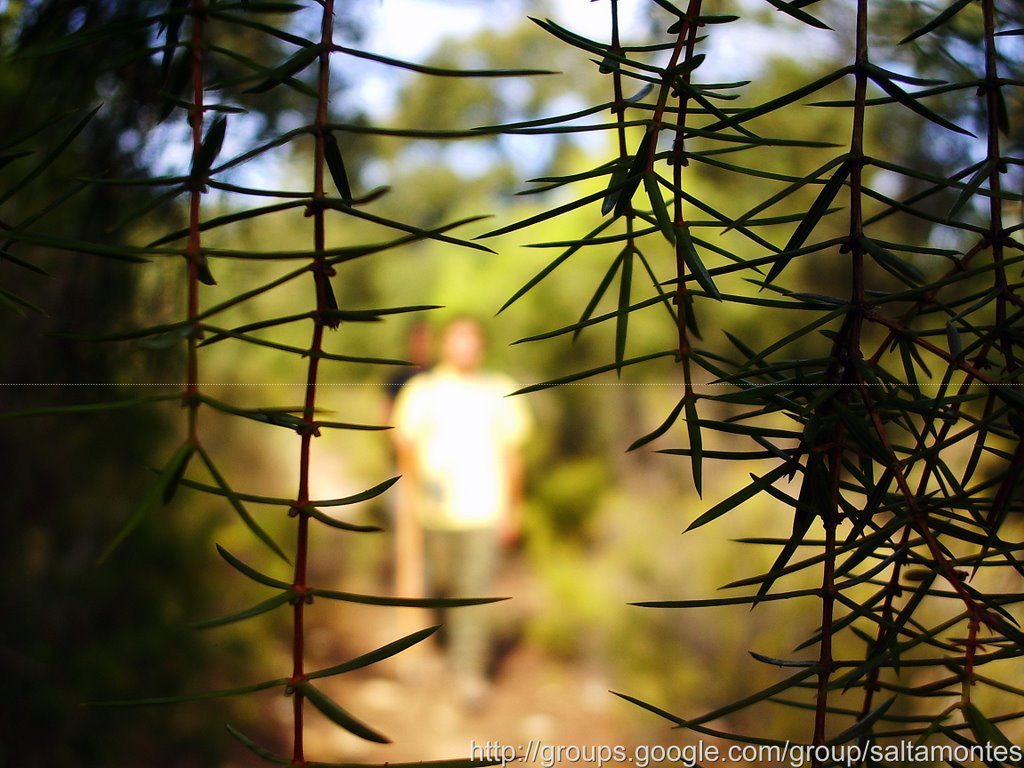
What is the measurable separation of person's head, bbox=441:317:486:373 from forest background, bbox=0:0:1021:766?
0.50ft

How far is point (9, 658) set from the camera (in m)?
0.77

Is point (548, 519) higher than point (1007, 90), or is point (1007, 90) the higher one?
point (548, 519)

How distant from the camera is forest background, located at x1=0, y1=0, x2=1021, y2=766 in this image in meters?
0.12

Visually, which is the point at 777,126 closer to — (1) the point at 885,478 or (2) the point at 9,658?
(2) the point at 9,658

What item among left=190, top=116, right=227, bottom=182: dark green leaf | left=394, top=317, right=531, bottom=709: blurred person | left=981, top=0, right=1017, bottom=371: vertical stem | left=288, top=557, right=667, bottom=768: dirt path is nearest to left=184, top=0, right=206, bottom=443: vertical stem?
left=190, top=116, right=227, bottom=182: dark green leaf

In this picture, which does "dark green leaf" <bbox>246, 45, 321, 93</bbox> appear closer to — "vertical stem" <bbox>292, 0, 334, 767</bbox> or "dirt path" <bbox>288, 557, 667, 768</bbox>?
"vertical stem" <bbox>292, 0, 334, 767</bbox>

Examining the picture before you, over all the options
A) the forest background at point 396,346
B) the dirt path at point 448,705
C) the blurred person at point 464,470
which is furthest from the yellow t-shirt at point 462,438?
the dirt path at point 448,705

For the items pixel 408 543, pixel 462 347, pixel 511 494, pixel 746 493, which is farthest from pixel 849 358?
pixel 408 543

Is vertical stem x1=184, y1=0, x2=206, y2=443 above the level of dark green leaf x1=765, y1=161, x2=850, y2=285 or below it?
below

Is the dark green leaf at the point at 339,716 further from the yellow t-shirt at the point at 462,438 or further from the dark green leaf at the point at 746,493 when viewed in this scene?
the yellow t-shirt at the point at 462,438

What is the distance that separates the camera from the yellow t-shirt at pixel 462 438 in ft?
5.67

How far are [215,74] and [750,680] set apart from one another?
1.07 metres

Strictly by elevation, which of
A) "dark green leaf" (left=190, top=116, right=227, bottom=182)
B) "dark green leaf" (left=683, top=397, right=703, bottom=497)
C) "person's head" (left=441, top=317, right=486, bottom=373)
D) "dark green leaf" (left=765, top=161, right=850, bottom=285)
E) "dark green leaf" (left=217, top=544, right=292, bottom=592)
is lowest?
"dark green leaf" (left=217, top=544, right=292, bottom=592)

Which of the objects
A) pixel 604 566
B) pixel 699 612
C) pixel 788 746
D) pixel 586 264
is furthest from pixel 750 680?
pixel 788 746
